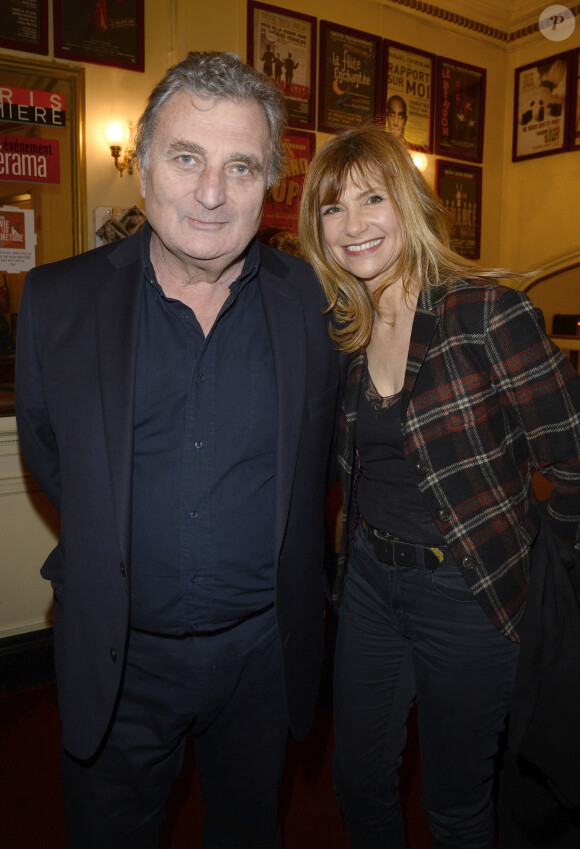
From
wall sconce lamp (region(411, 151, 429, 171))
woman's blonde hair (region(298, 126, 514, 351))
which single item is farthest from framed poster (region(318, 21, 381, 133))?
woman's blonde hair (region(298, 126, 514, 351))

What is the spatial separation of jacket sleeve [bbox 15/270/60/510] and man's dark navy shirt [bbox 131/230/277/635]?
258mm

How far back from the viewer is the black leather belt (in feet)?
5.16

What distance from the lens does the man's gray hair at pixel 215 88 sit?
4.80 feet

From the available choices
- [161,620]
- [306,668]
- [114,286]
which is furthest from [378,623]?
[114,286]

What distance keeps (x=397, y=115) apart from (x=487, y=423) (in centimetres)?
426

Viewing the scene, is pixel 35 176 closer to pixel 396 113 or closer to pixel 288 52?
pixel 288 52

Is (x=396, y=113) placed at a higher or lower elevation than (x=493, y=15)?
lower

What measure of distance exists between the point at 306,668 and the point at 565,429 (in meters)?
0.87

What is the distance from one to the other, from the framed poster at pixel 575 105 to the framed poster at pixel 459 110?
0.72 meters

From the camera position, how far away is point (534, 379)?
4.83 ft

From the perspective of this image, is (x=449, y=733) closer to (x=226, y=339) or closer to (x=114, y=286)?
(x=226, y=339)

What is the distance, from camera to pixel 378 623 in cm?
172

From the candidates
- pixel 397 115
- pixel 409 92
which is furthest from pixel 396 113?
pixel 409 92

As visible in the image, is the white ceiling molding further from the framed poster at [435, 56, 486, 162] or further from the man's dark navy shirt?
the man's dark navy shirt
